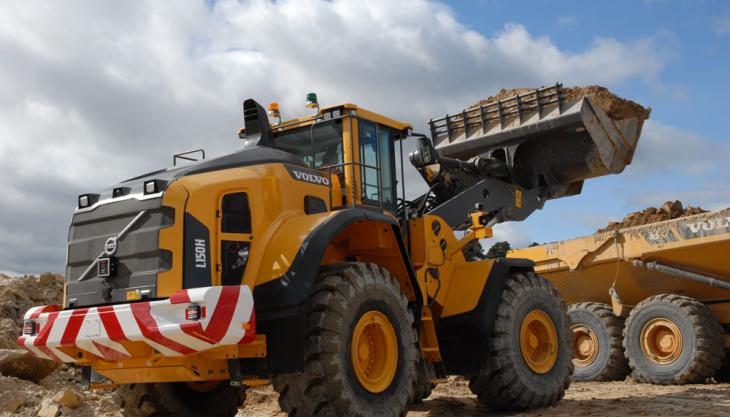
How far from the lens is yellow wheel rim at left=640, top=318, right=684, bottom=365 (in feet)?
35.5

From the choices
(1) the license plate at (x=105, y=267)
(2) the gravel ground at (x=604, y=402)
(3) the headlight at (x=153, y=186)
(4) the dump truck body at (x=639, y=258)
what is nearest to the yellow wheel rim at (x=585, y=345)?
(4) the dump truck body at (x=639, y=258)

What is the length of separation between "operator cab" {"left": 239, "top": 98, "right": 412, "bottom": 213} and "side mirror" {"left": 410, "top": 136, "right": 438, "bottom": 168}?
1.81 ft

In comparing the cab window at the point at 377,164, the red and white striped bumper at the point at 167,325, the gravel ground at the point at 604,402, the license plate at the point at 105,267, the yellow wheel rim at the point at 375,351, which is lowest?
the gravel ground at the point at 604,402

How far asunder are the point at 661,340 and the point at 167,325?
317 inches

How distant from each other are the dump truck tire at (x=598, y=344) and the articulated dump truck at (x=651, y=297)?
0.02m

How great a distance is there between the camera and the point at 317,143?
777 centimetres

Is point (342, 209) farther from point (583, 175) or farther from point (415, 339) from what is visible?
point (583, 175)

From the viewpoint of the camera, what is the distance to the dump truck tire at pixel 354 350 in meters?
5.85

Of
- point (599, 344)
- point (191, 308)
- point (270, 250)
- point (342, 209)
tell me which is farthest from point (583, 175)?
point (191, 308)

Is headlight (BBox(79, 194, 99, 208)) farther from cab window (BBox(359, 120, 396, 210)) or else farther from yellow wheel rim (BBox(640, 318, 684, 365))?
yellow wheel rim (BBox(640, 318, 684, 365))

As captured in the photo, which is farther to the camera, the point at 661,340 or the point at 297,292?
the point at 661,340

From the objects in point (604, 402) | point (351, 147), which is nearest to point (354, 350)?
point (351, 147)

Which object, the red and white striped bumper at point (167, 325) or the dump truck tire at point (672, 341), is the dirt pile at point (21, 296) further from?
the dump truck tire at point (672, 341)

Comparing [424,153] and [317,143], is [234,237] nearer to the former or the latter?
[317,143]
